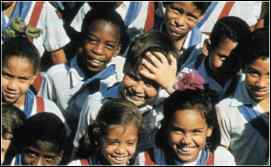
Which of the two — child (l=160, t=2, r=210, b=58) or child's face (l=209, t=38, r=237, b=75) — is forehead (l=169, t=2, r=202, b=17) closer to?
child (l=160, t=2, r=210, b=58)

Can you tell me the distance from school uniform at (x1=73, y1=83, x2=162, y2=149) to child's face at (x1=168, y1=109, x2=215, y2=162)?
4.8 inches

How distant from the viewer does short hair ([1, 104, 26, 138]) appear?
9.77ft

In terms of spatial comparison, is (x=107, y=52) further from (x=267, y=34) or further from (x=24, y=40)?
(x=267, y=34)

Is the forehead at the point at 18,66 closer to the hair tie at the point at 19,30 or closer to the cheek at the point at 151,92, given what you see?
the hair tie at the point at 19,30

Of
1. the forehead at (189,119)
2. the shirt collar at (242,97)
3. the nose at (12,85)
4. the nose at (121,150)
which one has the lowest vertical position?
the nose at (121,150)

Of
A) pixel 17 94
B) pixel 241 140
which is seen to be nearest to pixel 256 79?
pixel 241 140

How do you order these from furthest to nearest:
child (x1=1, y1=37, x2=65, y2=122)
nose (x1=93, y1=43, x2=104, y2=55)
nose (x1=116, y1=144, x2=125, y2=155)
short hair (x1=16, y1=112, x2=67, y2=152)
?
nose (x1=93, y1=43, x2=104, y2=55) → child (x1=1, y1=37, x2=65, y2=122) → short hair (x1=16, y1=112, x2=67, y2=152) → nose (x1=116, y1=144, x2=125, y2=155)

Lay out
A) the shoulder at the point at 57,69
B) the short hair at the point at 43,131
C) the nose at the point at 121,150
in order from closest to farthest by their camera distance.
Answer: the nose at the point at 121,150 → the short hair at the point at 43,131 → the shoulder at the point at 57,69

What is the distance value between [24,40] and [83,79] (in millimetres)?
236

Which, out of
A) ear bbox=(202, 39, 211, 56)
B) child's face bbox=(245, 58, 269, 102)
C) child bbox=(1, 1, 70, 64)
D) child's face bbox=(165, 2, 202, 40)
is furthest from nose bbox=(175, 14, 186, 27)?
child bbox=(1, 1, 70, 64)

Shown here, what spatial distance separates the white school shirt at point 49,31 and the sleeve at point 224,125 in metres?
0.69

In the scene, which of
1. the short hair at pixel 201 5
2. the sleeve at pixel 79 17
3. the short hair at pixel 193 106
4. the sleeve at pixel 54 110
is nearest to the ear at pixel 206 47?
the short hair at pixel 201 5

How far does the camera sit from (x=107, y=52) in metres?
3.22

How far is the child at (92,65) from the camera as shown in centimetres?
322
